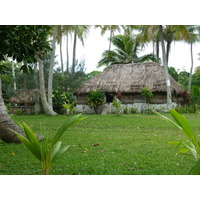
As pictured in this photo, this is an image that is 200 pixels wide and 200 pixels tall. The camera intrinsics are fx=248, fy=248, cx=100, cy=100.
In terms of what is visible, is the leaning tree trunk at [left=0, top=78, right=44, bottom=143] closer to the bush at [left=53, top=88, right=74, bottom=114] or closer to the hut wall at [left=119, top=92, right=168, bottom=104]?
the bush at [left=53, top=88, right=74, bottom=114]

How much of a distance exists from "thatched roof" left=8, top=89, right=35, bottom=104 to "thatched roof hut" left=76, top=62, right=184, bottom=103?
2060 millimetres

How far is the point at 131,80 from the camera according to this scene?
983cm

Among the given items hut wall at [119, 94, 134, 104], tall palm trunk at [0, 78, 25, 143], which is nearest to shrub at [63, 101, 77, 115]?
hut wall at [119, 94, 134, 104]

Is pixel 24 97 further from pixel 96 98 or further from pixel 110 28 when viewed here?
Answer: pixel 110 28

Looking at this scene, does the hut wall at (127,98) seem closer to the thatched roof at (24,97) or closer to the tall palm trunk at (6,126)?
the thatched roof at (24,97)

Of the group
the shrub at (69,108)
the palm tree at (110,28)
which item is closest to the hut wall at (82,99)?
the shrub at (69,108)

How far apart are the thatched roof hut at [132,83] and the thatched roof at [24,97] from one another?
2060mm

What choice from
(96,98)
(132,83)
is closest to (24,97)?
(96,98)

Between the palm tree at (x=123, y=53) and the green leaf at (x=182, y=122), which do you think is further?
the palm tree at (x=123, y=53)

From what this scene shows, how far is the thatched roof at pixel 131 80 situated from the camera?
9.36m

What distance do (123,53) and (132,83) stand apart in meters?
4.81
